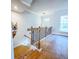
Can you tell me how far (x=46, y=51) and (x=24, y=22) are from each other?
0.42 meters

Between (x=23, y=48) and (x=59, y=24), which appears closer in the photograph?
(x=59, y=24)

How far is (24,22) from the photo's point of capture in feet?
3.58

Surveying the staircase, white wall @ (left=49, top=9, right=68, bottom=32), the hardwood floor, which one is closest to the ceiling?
white wall @ (left=49, top=9, right=68, bottom=32)

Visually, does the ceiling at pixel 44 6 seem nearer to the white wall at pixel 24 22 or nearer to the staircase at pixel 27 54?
the white wall at pixel 24 22

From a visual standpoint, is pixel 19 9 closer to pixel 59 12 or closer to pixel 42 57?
pixel 59 12

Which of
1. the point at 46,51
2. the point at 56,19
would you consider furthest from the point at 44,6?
the point at 46,51

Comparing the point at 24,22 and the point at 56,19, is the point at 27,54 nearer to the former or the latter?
the point at 24,22

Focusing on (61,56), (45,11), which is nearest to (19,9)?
(45,11)

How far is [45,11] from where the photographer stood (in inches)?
41.1

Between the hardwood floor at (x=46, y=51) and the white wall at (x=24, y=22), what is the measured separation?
0.15m

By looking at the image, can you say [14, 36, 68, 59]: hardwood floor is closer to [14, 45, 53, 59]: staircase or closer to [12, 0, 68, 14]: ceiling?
[14, 45, 53, 59]: staircase

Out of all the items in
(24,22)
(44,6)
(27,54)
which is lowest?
(27,54)
